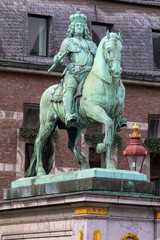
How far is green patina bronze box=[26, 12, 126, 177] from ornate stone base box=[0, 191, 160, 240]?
3.24 ft

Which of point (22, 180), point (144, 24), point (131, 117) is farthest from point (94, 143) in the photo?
point (22, 180)

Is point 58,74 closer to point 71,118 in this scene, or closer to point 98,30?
point 98,30

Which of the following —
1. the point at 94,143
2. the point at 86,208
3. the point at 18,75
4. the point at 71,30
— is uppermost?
the point at 18,75

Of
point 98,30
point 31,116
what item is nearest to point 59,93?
point 31,116

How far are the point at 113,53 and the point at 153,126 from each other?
1920cm

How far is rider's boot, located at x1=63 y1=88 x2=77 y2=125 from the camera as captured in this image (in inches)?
631

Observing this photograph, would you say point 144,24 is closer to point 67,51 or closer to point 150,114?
point 150,114

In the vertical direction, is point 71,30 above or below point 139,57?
below

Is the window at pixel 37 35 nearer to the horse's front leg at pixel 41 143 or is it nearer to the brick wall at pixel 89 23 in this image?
the brick wall at pixel 89 23

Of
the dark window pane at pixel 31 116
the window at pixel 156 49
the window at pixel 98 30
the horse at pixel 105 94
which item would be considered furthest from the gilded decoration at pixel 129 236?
the window at pixel 156 49

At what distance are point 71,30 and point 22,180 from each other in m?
3.04

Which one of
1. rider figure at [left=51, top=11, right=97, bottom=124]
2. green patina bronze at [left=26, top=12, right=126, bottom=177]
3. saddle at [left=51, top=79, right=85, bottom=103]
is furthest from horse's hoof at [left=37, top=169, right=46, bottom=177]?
rider figure at [left=51, top=11, right=97, bottom=124]

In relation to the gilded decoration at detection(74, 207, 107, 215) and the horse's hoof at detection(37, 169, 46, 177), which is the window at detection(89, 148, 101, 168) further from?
the gilded decoration at detection(74, 207, 107, 215)

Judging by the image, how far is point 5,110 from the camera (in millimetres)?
32312
